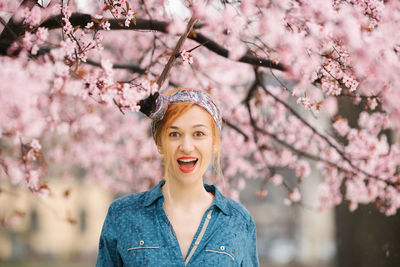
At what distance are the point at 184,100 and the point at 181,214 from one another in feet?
2.12

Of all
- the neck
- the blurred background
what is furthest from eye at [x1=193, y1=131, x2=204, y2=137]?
the blurred background

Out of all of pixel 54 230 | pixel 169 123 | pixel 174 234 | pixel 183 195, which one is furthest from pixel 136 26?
pixel 54 230

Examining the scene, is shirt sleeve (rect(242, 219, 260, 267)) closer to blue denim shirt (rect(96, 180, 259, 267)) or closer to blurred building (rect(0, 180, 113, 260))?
blue denim shirt (rect(96, 180, 259, 267))

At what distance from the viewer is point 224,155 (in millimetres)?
5906

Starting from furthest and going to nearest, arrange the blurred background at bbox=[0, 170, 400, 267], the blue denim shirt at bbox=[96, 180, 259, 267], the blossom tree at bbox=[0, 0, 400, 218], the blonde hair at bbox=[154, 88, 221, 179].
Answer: the blurred background at bbox=[0, 170, 400, 267], the blonde hair at bbox=[154, 88, 221, 179], the blue denim shirt at bbox=[96, 180, 259, 267], the blossom tree at bbox=[0, 0, 400, 218]

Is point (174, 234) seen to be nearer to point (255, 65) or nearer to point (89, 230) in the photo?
point (255, 65)

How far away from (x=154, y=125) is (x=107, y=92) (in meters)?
0.36

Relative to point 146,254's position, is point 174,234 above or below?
above

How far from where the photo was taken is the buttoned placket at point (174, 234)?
2.15 meters

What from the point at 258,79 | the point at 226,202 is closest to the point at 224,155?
the point at 258,79

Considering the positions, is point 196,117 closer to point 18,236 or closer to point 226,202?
point 226,202

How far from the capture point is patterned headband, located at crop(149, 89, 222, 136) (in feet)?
7.36

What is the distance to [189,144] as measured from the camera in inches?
89.3

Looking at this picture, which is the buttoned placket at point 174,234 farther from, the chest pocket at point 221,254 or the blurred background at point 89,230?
the blurred background at point 89,230
